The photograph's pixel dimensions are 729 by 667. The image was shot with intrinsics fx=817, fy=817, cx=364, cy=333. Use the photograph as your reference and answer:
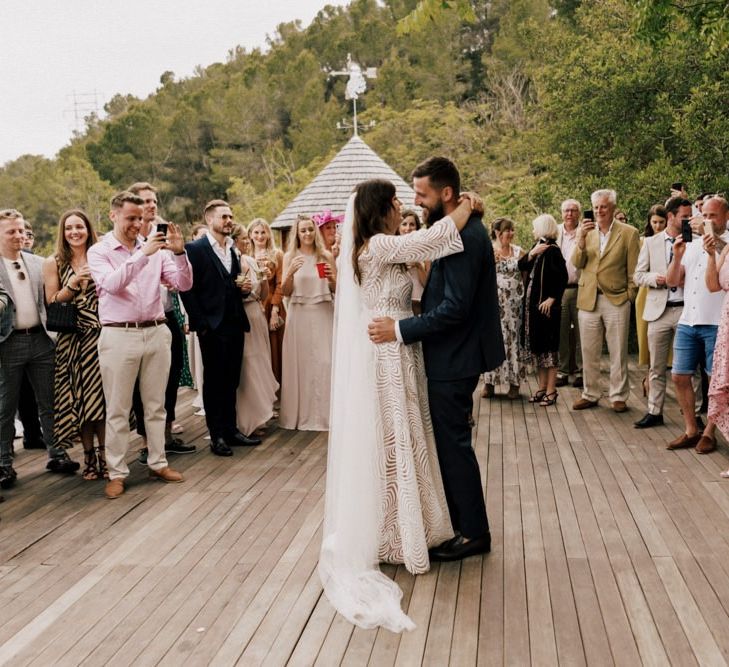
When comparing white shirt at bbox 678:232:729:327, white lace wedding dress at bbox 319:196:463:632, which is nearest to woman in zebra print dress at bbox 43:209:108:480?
white lace wedding dress at bbox 319:196:463:632

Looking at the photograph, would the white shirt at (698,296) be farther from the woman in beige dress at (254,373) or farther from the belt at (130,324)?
the belt at (130,324)

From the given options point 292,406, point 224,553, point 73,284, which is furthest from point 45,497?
point 292,406

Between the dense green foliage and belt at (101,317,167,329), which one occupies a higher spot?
the dense green foliage

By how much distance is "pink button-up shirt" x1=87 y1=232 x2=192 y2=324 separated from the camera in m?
5.20

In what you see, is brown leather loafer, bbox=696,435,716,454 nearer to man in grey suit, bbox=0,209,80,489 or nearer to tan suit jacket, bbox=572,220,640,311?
tan suit jacket, bbox=572,220,640,311

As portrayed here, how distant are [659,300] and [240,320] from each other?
11.5 feet

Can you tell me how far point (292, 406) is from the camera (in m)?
7.59

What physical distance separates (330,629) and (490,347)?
1534mm

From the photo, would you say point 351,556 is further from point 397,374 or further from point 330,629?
point 397,374

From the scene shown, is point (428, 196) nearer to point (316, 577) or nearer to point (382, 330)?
point (382, 330)

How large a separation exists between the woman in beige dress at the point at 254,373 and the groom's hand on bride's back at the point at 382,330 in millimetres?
3256

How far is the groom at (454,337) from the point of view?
396 centimetres

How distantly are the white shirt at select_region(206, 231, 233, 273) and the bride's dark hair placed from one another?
2.84 m

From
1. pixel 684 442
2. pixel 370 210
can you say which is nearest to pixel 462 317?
pixel 370 210
